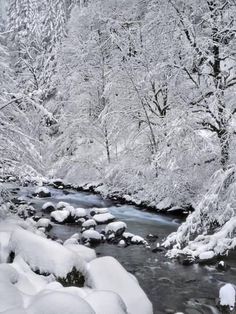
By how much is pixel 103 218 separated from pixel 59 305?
29.4 ft

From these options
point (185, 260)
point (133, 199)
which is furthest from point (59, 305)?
point (133, 199)

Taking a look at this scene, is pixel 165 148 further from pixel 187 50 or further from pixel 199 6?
pixel 199 6

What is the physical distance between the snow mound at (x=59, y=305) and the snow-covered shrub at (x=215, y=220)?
4693 mm

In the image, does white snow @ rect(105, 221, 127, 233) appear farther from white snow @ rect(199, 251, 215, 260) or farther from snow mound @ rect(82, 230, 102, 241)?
white snow @ rect(199, 251, 215, 260)

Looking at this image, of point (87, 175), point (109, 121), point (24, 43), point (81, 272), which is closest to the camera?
point (81, 272)

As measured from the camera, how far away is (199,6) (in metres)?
13.2

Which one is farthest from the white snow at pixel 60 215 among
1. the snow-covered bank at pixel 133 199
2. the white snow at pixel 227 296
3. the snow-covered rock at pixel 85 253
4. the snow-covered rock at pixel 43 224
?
the white snow at pixel 227 296

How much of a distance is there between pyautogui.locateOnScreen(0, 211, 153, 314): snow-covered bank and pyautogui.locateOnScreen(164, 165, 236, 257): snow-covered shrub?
10.1ft

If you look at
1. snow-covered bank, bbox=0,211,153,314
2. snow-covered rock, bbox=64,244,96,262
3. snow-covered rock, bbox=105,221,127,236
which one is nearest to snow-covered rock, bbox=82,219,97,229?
snow-covered rock, bbox=105,221,127,236

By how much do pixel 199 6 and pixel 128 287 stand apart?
31.8ft

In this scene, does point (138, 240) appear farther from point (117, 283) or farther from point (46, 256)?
point (46, 256)

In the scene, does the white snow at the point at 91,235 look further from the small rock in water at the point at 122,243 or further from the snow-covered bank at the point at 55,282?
the snow-covered bank at the point at 55,282

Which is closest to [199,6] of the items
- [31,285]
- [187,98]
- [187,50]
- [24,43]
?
[187,50]

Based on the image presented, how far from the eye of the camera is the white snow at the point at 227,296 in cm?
755
